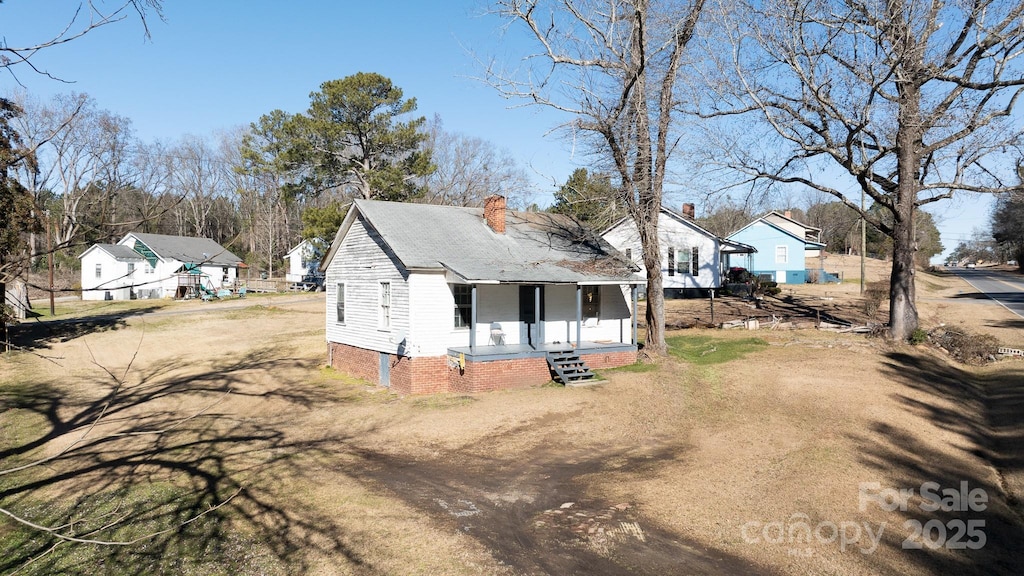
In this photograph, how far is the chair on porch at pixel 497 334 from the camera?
19.4m

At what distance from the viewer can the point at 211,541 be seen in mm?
8203

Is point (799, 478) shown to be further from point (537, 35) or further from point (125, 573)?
point (537, 35)

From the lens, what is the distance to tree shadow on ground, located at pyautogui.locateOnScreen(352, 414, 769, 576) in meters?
7.25

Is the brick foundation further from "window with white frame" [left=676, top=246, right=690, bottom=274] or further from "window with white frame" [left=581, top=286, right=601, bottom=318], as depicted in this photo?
"window with white frame" [left=676, top=246, right=690, bottom=274]

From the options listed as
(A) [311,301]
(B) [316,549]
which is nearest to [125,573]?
(B) [316,549]

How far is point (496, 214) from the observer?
21969 millimetres

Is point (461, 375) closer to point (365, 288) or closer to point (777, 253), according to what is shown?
point (365, 288)

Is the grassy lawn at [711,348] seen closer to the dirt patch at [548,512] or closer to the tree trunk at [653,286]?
the tree trunk at [653,286]

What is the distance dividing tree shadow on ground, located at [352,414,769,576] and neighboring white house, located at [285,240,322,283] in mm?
44051

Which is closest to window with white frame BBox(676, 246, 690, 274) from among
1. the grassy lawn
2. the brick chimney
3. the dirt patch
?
the grassy lawn

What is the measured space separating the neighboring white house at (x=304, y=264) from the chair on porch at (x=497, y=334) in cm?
3663

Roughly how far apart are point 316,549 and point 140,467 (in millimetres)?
6278

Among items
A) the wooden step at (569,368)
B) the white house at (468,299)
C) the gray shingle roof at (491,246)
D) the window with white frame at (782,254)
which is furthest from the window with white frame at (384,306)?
the window with white frame at (782,254)

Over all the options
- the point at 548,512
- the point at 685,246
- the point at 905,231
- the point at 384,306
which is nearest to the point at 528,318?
the point at 384,306
